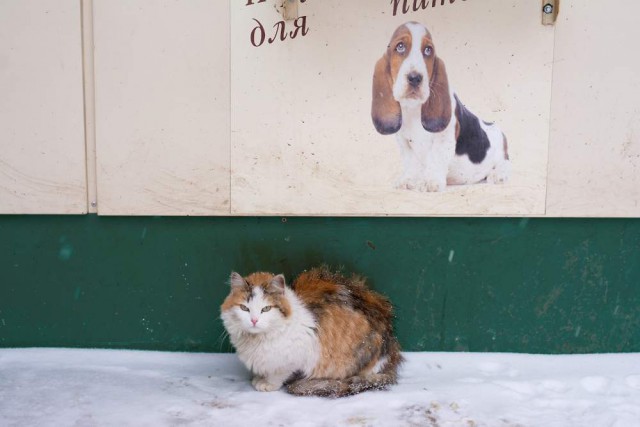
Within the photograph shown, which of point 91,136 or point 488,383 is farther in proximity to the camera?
point 91,136

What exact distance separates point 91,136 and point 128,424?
1744 mm

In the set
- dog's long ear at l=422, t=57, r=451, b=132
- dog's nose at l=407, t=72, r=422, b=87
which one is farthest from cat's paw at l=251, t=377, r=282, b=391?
dog's nose at l=407, t=72, r=422, b=87

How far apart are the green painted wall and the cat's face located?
557 millimetres

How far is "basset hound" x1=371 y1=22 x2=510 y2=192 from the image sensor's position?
132 inches

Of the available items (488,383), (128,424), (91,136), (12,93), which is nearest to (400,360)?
(488,383)

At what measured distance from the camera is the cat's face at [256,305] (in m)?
2.87

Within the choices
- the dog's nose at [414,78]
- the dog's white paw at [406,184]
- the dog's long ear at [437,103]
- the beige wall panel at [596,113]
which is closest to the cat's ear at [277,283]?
the dog's white paw at [406,184]

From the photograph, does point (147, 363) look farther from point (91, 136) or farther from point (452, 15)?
point (452, 15)

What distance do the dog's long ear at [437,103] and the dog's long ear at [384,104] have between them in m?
0.17

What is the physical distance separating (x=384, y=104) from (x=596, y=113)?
4.24ft

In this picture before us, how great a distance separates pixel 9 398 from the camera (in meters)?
2.92

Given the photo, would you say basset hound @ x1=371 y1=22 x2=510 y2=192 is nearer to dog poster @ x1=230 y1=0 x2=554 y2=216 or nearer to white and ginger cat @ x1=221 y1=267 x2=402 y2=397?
dog poster @ x1=230 y1=0 x2=554 y2=216

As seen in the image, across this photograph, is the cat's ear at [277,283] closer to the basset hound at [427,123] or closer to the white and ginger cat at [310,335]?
the white and ginger cat at [310,335]

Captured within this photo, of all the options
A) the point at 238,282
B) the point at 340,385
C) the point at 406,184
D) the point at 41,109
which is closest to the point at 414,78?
the point at 406,184
